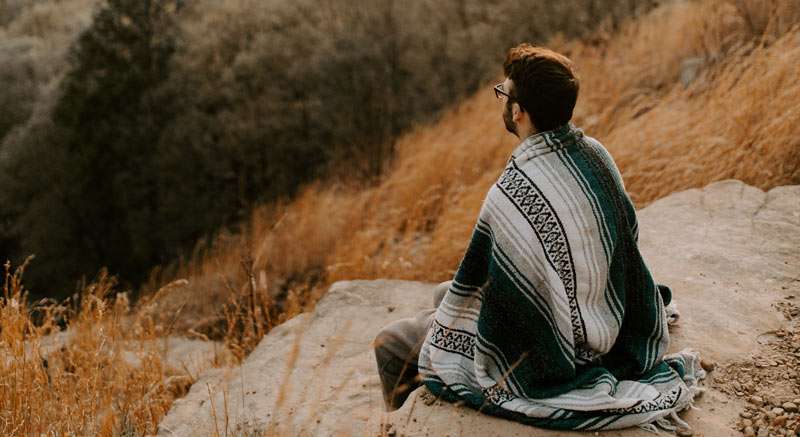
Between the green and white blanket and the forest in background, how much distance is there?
16.6 ft

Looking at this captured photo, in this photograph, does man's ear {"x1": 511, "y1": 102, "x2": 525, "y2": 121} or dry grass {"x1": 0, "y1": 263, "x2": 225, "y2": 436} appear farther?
dry grass {"x1": 0, "y1": 263, "x2": 225, "y2": 436}

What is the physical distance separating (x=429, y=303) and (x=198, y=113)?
215 inches

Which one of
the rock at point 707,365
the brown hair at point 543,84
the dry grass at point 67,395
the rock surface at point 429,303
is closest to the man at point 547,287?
the brown hair at point 543,84

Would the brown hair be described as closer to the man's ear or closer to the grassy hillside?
the man's ear

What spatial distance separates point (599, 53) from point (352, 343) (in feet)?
16.7

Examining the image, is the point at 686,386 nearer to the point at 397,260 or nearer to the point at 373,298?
the point at 373,298

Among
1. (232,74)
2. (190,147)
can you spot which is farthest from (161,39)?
(190,147)

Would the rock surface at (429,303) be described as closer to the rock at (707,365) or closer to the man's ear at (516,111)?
the rock at (707,365)

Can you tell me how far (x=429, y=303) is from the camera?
12.3 ft

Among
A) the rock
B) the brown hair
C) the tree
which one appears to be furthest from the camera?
the tree

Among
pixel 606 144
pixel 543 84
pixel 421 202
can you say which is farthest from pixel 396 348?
pixel 606 144

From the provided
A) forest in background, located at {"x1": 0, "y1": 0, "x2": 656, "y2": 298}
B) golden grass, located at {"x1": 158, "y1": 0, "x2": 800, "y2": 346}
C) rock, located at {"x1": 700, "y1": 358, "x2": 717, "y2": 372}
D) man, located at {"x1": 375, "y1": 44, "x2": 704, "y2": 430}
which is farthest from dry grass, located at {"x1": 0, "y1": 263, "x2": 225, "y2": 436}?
forest in background, located at {"x1": 0, "y1": 0, "x2": 656, "y2": 298}

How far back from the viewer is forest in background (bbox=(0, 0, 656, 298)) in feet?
25.4

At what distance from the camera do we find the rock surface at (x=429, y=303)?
2295 millimetres
